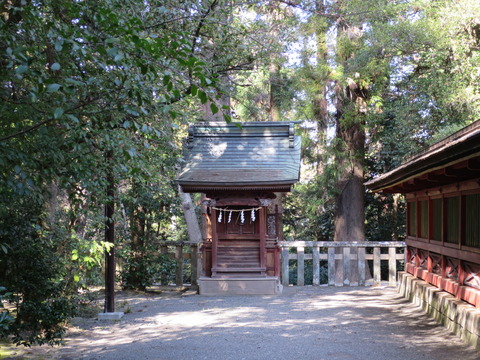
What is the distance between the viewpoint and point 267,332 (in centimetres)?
878

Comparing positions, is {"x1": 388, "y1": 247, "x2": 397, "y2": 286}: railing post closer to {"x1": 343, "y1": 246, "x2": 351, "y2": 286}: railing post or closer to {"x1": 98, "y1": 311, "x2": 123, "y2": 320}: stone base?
{"x1": 343, "y1": 246, "x2": 351, "y2": 286}: railing post

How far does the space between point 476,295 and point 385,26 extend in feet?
32.9

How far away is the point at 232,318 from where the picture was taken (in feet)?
33.5

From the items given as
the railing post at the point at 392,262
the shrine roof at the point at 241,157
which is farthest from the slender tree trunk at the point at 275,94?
the railing post at the point at 392,262

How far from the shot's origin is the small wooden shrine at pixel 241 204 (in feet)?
43.3

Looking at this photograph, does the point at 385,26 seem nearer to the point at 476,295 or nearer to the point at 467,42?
the point at 467,42

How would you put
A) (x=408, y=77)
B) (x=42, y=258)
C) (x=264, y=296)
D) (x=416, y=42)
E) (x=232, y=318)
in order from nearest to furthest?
(x=42, y=258), (x=232, y=318), (x=264, y=296), (x=416, y=42), (x=408, y=77)

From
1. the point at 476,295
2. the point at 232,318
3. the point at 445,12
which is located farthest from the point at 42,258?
the point at 445,12

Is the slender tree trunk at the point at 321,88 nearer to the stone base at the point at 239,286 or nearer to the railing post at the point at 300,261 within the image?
the railing post at the point at 300,261

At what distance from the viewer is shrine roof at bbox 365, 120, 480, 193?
18.6 feet

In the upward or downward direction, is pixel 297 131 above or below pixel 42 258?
above

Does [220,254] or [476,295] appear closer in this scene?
[476,295]

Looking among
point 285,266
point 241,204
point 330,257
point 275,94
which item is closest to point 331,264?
point 330,257

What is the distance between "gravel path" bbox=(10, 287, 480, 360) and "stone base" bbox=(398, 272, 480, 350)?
6.1 inches
